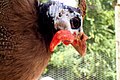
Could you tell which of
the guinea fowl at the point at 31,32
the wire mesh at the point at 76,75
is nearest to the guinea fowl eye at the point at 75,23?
the guinea fowl at the point at 31,32

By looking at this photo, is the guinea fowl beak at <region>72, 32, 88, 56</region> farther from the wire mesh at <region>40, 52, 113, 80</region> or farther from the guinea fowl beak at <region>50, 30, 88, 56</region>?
the wire mesh at <region>40, 52, 113, 80</region>

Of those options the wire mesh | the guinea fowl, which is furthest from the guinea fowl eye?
the wire mesh

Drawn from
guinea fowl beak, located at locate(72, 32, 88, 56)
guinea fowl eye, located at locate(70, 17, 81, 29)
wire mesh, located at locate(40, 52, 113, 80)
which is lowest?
wire mesh, located at locate(40, 52, 113, 80)

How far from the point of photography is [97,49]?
1877 millimetres

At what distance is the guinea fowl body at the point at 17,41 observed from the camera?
0.41 meters

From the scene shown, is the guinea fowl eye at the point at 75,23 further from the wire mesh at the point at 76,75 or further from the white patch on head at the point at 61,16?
the wire mesh at the point at 76,75

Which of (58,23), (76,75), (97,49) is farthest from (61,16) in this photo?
(97,49)

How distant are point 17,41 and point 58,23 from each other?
0.06 meters

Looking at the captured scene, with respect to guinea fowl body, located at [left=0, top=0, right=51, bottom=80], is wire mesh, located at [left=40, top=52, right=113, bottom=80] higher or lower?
lower

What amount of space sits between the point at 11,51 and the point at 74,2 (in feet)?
0.37

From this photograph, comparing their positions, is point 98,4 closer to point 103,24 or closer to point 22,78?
point 103,24

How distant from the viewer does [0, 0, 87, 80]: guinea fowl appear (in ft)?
1.36

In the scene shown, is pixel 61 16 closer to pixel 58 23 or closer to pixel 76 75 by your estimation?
pixel 58 23

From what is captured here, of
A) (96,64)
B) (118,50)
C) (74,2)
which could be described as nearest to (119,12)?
(118,50)
